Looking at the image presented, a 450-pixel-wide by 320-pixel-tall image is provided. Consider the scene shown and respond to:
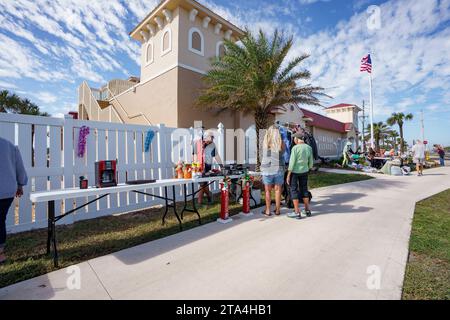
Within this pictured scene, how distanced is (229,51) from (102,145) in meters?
6.82

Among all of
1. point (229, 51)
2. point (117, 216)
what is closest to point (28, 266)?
point (117, 216)

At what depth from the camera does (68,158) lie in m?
Result: 4.55

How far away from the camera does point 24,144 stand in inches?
160

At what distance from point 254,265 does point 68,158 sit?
431 centimetres

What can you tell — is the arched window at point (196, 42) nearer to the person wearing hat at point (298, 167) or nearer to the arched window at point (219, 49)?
the arched window at point (219, 49)

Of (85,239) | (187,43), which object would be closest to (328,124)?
(187,43)

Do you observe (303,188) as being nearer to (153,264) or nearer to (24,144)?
(153,264)

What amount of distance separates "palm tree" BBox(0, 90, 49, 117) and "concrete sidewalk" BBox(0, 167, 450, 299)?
18380 millimetres

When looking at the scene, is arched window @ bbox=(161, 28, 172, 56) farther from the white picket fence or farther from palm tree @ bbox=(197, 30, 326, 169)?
the white picket fence

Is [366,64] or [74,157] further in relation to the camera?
[366,64]

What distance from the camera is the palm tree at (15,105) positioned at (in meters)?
15.2

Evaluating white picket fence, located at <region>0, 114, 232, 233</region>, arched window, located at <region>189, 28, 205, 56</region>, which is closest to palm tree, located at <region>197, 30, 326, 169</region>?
arched window, located at <region>189, 28, 205, 56</region>

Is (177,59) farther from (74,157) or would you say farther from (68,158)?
(68,158)

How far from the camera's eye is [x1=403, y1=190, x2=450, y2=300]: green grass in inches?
89.9
